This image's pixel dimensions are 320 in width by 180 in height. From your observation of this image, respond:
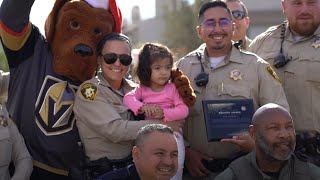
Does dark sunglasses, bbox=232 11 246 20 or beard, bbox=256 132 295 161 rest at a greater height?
dark sunglasses, bbox=232 11 246 20

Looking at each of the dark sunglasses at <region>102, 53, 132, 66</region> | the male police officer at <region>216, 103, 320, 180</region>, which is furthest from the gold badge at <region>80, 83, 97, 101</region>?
the male police officer at <region>216, 103, 320, 180</region>

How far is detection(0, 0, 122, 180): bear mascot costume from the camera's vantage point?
471 centimetres

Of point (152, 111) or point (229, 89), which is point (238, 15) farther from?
point (152, 111)

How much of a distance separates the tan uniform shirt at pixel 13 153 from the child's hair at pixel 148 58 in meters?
1.02

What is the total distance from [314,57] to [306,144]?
0.71m

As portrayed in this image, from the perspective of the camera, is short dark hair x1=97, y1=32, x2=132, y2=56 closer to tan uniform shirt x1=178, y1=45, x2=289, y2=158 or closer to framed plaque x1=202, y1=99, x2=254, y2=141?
tan uniform shirt x1=178, y1=45, x2=289, y2=158

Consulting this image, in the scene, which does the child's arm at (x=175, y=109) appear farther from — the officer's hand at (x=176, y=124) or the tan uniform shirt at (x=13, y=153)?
the tan uniform shirt at (x=13, y=153)

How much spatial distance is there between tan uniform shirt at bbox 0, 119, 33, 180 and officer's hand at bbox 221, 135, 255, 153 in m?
1.47

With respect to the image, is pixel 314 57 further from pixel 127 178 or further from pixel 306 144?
pixel 127 178

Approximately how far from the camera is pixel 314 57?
4859mm

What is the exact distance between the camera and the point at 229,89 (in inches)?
185

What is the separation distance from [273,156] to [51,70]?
6.38 ft

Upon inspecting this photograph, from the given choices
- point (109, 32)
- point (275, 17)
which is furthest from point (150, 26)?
point (109, 32)

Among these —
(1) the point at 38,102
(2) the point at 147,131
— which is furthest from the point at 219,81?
(1) the point at 38,102
